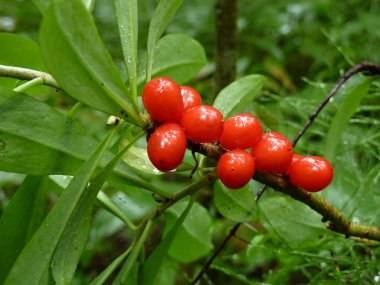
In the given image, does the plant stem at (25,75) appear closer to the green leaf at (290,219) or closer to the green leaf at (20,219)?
the green leaf at (20,219)

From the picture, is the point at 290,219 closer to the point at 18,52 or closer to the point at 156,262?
the point at 156,262

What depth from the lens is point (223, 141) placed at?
2.68 ft

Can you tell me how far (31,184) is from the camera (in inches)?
38.8

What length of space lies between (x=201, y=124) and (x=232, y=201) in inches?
13.2

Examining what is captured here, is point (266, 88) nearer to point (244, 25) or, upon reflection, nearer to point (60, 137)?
point (244, 25)

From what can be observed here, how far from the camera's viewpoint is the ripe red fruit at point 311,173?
2.67 feet

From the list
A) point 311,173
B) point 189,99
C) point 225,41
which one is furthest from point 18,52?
point 225,41

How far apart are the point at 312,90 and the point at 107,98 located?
165 centimetres

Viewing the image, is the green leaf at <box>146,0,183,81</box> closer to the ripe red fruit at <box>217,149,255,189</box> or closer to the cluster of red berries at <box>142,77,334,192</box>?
the cluster of red berries at <box>142,77,334,192</box>

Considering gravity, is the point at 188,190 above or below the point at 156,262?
above

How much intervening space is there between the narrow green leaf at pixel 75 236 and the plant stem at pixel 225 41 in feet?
3.52

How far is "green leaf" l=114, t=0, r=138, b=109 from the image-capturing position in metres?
0.85

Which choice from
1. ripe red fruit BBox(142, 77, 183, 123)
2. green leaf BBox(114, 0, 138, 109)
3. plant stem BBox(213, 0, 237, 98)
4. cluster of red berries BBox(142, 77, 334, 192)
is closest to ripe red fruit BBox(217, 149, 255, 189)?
cluster of red berries BBox(142, 77, 334, 192)

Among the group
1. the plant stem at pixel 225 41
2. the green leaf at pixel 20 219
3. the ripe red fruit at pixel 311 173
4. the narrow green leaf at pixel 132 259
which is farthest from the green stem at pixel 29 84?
the plant stem at pixel 225 41
